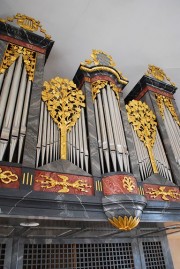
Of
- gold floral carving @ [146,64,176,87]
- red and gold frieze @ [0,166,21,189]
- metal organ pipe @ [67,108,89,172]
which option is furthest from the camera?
gold floral carving @ [146,64,176,87]

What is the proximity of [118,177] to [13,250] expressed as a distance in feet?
7.76

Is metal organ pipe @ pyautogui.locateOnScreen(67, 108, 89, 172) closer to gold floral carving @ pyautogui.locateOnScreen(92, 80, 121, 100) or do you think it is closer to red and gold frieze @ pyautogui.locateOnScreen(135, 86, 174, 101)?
gold floral carving @ pyautogui.locateOnScreen(92, 80, 121, 100)

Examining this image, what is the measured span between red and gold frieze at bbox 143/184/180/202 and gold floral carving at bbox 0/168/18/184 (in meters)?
2.64

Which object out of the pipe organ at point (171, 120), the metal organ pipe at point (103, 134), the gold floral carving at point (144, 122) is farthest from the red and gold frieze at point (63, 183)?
the pipe organ at point (171, 120)

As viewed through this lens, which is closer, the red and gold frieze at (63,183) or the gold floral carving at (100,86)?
the red and gold frieze at (63,183)

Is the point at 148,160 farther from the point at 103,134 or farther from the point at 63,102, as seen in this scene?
the point at 63,102

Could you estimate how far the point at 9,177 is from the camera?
344cm

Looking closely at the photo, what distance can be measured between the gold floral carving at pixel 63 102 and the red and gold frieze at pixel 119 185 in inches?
45.4

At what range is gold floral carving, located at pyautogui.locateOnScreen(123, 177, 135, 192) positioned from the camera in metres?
4.09

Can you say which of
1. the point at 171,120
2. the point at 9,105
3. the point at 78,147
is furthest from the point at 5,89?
the point at 171,120

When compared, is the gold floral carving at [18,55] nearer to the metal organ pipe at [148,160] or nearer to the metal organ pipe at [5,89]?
the metal organ pipe at [5,89]

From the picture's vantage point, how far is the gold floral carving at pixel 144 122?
5738 millimetres

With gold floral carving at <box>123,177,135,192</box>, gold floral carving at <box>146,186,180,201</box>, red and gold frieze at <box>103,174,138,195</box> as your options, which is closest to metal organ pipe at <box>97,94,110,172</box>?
red and gold frieze at <box>103,174,138,195</box>

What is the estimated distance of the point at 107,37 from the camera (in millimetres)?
6918
